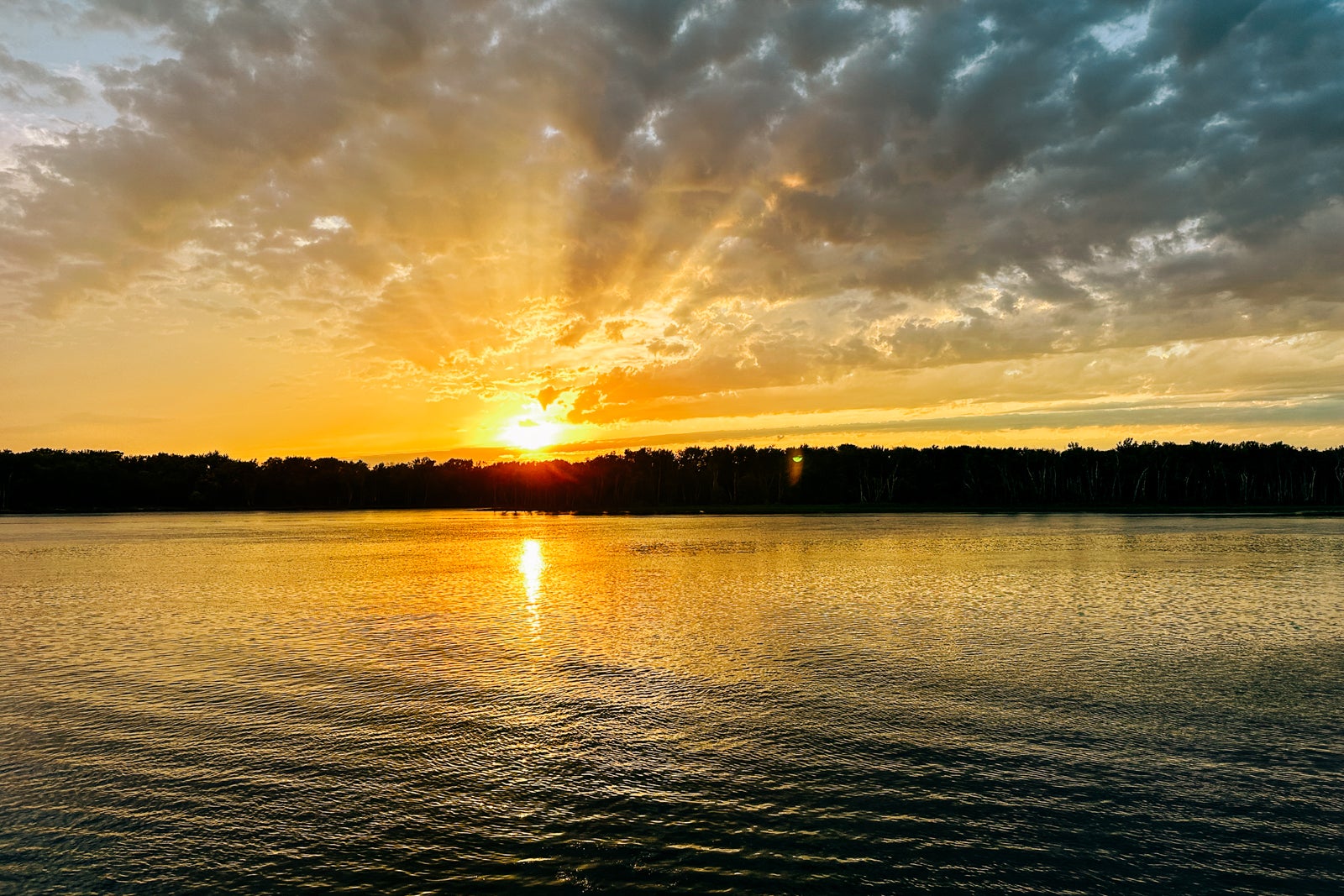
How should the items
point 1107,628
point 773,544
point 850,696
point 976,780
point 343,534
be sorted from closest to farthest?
1. point 976,780
2. point 850,696
3. point 1107,628
4. point 773,544
5. point 343,534

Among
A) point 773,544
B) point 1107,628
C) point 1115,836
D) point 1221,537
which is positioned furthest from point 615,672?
point 1221,537

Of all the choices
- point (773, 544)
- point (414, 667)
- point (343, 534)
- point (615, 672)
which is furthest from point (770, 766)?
point (343, 534)

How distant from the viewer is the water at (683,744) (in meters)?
11.5

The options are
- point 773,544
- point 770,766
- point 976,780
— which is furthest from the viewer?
point 773,544

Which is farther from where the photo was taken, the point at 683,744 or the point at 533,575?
the point at 533,575

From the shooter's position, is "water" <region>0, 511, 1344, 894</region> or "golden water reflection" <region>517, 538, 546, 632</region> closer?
"water" <region>0, 511, 1344, 894</region>

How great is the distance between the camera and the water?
11500 mm

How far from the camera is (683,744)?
16828 millimetres

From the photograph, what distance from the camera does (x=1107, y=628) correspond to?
30.0m

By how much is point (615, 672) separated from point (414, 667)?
6.46 meters

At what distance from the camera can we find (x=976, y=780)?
14.3 m

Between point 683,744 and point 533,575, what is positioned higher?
point 683,744

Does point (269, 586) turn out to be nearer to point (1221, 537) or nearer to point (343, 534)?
point (343, 534)

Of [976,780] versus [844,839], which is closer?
[844,839]
